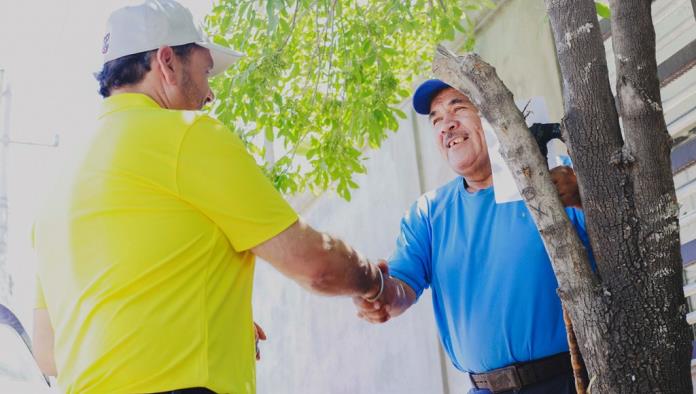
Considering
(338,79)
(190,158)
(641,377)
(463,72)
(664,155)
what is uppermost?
(338,79)

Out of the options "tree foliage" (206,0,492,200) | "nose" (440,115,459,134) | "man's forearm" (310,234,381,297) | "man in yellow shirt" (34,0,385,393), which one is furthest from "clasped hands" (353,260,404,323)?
"tree foliage" (206,0,492,200)

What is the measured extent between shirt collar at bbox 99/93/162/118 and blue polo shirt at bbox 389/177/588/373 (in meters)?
1.25

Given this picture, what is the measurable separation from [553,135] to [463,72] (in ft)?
1.11

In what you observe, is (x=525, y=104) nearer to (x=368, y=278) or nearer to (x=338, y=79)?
(x=368, y=278)

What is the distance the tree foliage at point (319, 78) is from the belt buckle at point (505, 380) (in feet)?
7.58

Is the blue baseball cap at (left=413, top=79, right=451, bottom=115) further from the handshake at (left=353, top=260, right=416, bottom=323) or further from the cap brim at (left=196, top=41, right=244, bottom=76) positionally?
the cap brim at (left=196, top=41, right=244, bottom=76)

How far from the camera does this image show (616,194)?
97.5 inches

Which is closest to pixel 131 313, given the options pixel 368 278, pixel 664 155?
pixel 368 278

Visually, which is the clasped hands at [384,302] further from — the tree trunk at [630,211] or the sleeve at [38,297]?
the sleeve at [38,297]

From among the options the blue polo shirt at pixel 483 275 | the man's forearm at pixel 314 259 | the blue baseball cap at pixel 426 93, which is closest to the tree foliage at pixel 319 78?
the blue baseball cap at pixel 426 93

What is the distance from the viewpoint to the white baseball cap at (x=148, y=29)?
109 inches

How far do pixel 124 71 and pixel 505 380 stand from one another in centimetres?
164

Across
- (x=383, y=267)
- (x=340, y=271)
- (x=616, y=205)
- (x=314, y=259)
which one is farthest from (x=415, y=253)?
(x=616, y=205)

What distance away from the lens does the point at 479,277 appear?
335 centimetres
